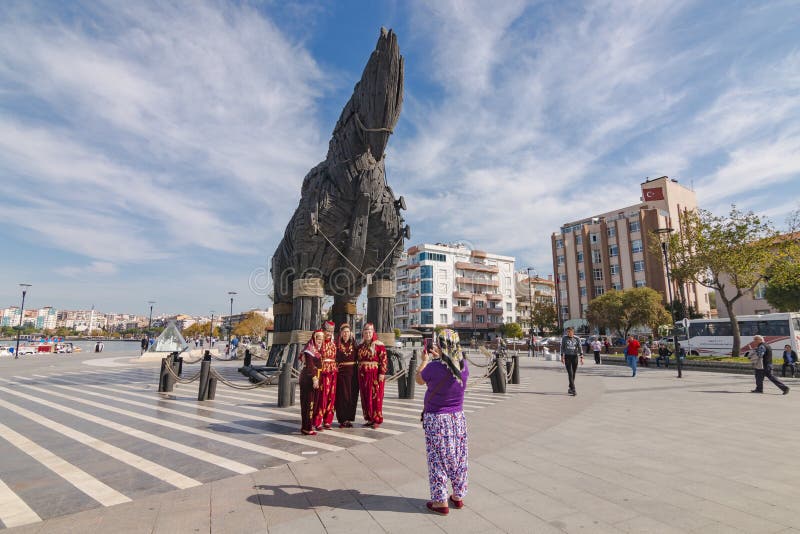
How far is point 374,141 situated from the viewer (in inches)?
438

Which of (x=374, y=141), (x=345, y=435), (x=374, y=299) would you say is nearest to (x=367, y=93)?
(x=374, y=141)

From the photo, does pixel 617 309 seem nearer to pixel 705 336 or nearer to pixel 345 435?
pixel 705 336

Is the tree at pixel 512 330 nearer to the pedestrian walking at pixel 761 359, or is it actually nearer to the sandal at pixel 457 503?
the pedestrian walking at pixel 761 359

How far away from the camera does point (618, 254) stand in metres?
51.6

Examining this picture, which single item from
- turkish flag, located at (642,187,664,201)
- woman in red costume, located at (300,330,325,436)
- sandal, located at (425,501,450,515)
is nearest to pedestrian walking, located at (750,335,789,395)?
woman in red costume, located at (300,330,325,436)

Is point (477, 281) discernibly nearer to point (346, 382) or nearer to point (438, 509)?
point (346, 382)

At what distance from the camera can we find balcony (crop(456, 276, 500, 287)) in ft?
211

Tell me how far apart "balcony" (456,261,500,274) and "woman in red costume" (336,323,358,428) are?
58286mm

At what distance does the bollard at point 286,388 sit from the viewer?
9141mm

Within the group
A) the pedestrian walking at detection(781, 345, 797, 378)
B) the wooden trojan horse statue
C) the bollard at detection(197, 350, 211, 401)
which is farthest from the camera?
the pedestrian walking at detection(781, 345, 797, 378)

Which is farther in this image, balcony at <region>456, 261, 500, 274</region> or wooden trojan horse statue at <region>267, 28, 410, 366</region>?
balcony at <region>456, 261, 500, 274</region>

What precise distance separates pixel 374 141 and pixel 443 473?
913 cm

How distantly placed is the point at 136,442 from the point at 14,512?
8.27 ft

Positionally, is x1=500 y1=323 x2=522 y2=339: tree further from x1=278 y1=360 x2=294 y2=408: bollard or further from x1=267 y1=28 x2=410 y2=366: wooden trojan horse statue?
x1=278 y1=360 x2=294 y2=408: bollard
